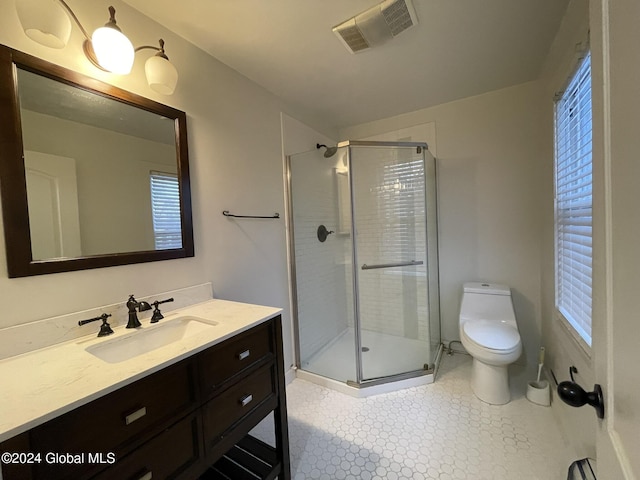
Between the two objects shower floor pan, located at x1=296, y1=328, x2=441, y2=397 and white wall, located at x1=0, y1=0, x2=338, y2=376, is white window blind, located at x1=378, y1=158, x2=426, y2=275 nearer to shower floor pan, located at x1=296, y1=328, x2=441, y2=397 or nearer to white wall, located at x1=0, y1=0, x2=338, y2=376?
shower floor pan, located at x1=296, y1=328, x2=441, y2=397

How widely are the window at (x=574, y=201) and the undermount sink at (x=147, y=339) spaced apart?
1.76 m

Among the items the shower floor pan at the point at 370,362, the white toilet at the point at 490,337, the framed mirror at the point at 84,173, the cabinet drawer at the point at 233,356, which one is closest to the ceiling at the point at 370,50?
the framed mirror at the point at 84,173

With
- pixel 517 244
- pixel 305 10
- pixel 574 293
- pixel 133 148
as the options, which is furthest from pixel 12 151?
pixel 517 244

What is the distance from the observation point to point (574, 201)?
4.71 ft

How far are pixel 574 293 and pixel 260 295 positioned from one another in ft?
6.14

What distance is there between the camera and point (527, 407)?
5.75ft

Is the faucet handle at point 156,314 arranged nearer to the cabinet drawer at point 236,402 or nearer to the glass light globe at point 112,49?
the cabinet drawer at point 236,402

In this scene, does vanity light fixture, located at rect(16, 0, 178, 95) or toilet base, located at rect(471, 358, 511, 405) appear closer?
vanity light fixture, located at rect(16, 0, 178, 95)

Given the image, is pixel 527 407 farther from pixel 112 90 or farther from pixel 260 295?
pixel 112 90

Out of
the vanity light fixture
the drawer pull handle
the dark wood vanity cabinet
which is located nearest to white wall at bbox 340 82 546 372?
the dark wood vanity cabinet

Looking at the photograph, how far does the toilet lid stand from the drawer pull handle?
75.0 inches

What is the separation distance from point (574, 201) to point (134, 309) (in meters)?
2.25

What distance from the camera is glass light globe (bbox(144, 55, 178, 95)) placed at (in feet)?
4.05

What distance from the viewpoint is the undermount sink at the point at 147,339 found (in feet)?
3.44
